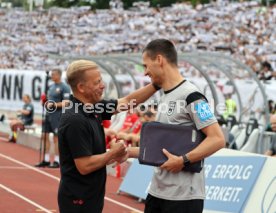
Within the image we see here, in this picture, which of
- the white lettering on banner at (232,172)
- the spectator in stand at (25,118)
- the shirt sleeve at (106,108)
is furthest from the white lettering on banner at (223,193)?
the spectator in stand at (25,118)

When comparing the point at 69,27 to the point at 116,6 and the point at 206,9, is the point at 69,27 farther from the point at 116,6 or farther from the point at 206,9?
the point at 206,9

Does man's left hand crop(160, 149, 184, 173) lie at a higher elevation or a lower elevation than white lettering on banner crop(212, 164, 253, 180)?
higher

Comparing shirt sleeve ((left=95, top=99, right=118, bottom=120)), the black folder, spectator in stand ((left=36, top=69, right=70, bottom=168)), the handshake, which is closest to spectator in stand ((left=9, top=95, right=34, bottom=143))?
spectator in stand ((left=36, top=69, right=70, bottom=168))

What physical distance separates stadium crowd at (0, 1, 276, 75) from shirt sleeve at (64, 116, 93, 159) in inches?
868

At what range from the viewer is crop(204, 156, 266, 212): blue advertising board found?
31.2ft

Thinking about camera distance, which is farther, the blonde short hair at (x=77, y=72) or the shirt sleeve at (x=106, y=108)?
the shirt sleeve at (x=106, y=108)

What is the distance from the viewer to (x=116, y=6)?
47.0m

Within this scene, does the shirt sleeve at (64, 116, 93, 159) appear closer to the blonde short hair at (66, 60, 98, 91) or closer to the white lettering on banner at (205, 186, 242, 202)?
the blonde short hair at (66, 60, 98, 91)

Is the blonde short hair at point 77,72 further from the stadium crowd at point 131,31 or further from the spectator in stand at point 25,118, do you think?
the stadium crowd at point 131,31

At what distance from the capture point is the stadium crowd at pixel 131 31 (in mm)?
30969

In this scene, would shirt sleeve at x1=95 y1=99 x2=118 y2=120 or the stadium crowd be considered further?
the stadium crowd

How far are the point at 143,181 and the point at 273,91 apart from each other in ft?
33.9

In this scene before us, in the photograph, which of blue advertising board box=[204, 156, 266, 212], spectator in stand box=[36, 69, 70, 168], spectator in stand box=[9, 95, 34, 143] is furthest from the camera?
spectator in stand box=[9, 95, 34, 143]

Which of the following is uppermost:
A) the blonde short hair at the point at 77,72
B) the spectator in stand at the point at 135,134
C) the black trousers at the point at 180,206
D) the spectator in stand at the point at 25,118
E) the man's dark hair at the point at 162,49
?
the man's dark hair at the point at 162,49
